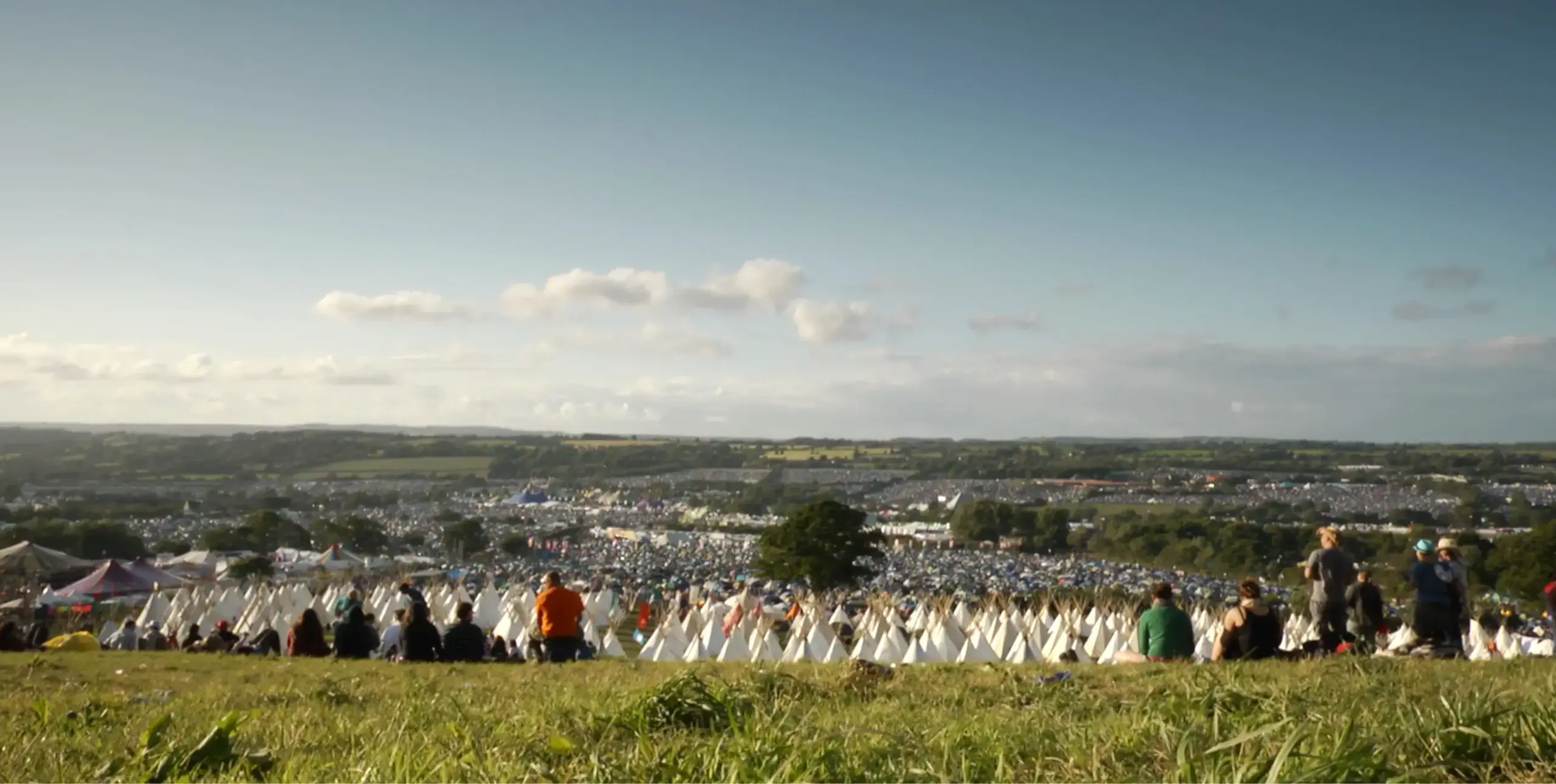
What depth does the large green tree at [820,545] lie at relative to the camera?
131 feet

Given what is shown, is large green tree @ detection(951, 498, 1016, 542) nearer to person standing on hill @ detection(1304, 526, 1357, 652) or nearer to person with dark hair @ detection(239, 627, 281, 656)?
person with dark hair @ detection(239, 627, 281, 656)

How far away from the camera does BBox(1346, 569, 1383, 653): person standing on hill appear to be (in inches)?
386

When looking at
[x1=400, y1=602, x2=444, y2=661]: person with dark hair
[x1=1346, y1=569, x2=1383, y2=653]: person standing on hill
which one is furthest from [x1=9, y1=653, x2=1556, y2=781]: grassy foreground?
[x1=400, y1=602, x2=444, y2=661]: person with dark hair

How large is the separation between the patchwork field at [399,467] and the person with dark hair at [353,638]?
139m

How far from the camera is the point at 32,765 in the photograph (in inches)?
153

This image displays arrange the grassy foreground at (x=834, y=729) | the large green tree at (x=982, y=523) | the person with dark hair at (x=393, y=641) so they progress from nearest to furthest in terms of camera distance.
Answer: the grassy foreground at (x=834, y=729), the person with dark hair at (x=393, y=641), the large green tree at (x=982, y=523)

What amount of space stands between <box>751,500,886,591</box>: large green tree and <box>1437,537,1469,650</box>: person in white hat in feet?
101

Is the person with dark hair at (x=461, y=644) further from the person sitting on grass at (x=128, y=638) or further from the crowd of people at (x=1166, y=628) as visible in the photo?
the person sitting on grass at (x=128, y=638)

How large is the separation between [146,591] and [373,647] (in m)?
27.5

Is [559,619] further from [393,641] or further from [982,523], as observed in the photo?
[982,523]

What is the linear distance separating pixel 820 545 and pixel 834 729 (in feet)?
119

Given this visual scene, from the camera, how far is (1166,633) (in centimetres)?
894

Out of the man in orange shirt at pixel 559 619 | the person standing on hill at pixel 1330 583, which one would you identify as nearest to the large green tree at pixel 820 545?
the man in orange shirt at pixel 559 619

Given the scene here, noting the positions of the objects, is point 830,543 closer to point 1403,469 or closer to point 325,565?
point 325,565
